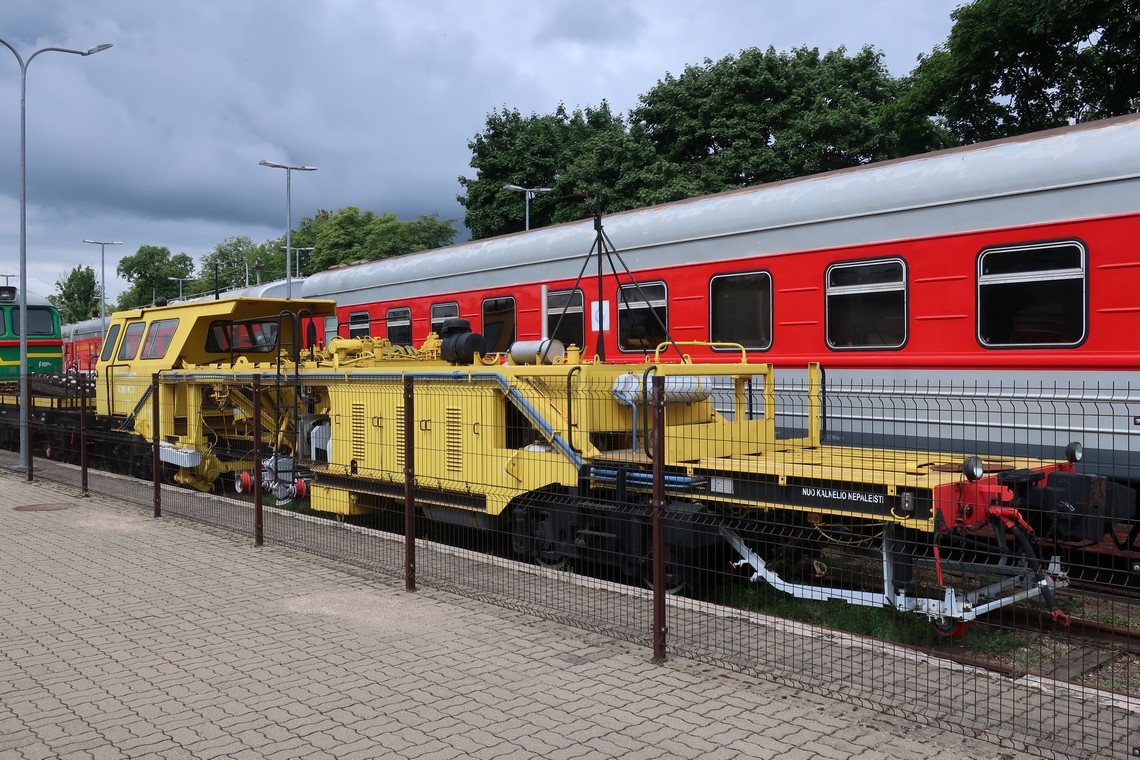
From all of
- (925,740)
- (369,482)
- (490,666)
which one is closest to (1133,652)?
(925,740)

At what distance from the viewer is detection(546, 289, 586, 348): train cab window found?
11031 millimetres

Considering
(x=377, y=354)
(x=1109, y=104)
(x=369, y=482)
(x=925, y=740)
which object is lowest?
(x=925, y=740)

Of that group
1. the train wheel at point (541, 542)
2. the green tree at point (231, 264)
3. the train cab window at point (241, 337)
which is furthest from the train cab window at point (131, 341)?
the green tree at point (231, 264)

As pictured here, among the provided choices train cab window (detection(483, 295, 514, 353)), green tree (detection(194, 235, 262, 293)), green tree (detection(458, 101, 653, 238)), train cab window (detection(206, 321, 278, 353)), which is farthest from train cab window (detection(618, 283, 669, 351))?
green tree (detection(194, 235, 262, 293))

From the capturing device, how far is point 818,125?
28.3 metres

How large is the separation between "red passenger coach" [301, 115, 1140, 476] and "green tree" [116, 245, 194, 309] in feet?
293

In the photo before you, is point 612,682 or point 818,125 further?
point 818,125

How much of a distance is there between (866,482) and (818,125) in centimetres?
2486

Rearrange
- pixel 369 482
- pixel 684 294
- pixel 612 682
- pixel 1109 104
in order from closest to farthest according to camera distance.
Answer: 1. pixel 612 682
2. pixel 369 482
3. pixel 684 294
4. pixel 1109 104

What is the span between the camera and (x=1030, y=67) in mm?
24812

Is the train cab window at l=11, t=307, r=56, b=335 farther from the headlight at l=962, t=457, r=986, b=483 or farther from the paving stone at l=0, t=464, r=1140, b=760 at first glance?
the headlight at l=962, t=457, r=986, b=483

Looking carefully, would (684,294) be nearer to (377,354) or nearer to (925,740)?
(377,354)

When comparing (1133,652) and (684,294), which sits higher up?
(684,294)

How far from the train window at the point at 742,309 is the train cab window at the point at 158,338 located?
25.0ft
